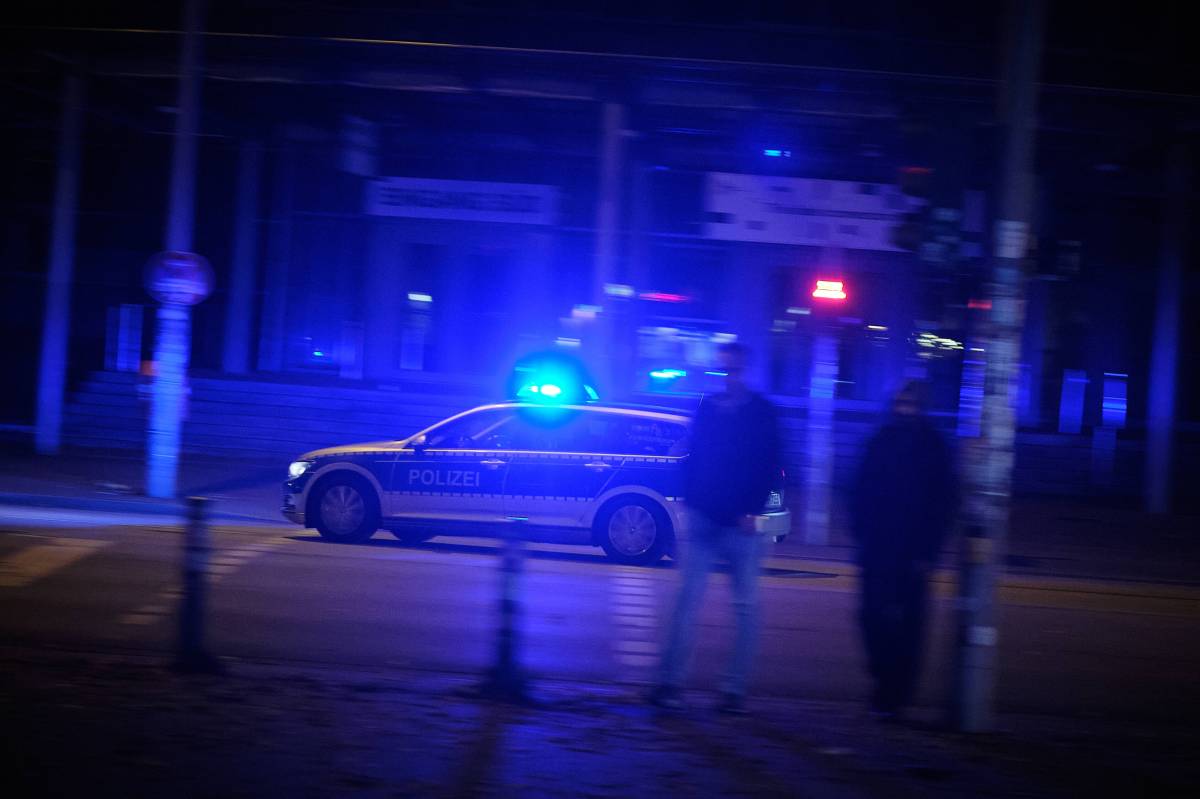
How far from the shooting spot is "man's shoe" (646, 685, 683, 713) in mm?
6613

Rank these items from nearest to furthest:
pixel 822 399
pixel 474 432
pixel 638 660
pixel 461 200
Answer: pixel 638 660, pixel 474 432, pixel 822 399, pixel 461 200

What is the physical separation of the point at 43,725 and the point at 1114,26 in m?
22.8

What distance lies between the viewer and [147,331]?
26375 mm

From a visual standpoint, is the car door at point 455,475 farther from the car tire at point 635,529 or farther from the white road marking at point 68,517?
the white road marking at point 68,517

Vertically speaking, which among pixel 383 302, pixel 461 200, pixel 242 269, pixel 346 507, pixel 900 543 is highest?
pixel 461 200

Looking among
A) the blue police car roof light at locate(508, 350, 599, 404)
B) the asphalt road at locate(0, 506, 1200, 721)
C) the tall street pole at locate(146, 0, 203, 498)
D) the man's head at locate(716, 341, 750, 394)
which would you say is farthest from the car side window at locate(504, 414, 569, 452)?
the man's head at locate(716, 341, 750, 394)

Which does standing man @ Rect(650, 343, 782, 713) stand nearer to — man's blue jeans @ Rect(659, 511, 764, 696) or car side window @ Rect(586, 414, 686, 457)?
man's blue jeans @ Rect(659, 511, 764, 696)

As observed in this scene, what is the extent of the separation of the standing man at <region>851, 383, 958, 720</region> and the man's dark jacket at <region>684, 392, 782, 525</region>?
0.62 metres

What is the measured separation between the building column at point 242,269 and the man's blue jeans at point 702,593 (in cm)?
2137

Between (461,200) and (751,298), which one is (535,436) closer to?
(461,200)

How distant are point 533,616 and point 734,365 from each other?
3.60 metres

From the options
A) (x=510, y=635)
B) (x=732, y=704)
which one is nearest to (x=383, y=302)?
(x=510, y=635)

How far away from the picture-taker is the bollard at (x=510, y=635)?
262 inches

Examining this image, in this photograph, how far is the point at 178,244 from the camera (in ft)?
51.0
